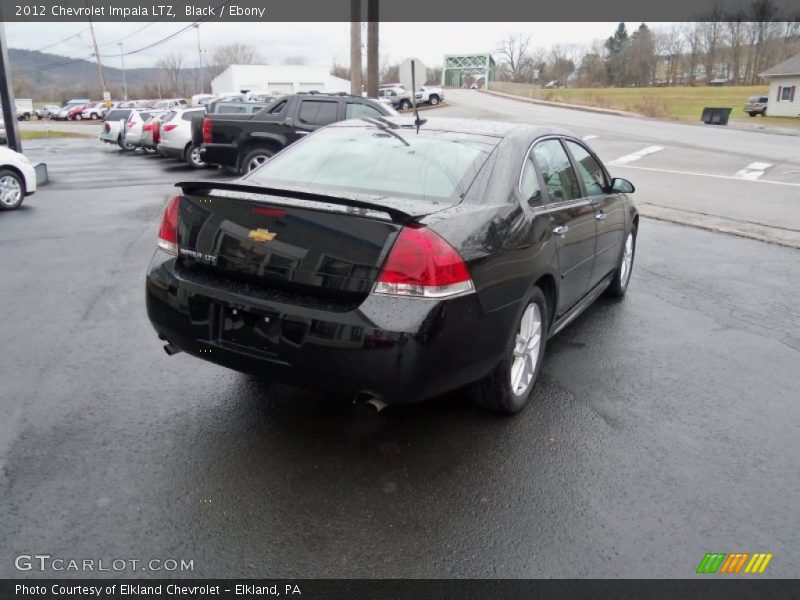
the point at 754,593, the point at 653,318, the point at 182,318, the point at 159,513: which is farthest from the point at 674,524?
the point at 653,318

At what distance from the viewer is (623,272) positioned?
629 cm

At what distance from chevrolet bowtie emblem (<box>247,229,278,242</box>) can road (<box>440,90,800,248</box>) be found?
8.01m

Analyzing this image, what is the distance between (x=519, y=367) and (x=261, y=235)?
5.53 feet

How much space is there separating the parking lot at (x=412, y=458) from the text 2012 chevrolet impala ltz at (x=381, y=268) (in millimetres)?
442

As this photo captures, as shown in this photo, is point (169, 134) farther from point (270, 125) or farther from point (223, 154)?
point (270, 125)

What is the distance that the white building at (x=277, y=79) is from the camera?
7869 centimetres

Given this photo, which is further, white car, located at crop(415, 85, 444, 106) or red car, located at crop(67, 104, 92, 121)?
red car, located at crop(67, 104, 92, 121)

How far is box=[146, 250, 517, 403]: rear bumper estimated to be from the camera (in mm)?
2945

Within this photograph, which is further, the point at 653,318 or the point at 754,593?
the point at 653,318

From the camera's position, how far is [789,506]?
3027mm

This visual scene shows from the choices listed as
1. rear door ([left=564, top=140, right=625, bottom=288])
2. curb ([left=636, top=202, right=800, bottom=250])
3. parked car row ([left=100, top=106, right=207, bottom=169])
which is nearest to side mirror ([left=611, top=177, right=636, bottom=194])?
rear door ([left=564, top=140, right=625, bottom=288])

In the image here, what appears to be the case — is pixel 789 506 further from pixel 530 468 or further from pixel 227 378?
pixel 227 378

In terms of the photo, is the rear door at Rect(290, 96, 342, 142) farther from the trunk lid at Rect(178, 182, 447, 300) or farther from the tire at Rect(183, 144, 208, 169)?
the trunk lid at Rect(178, 182, 447, 300)

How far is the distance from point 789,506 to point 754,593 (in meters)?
0.70
